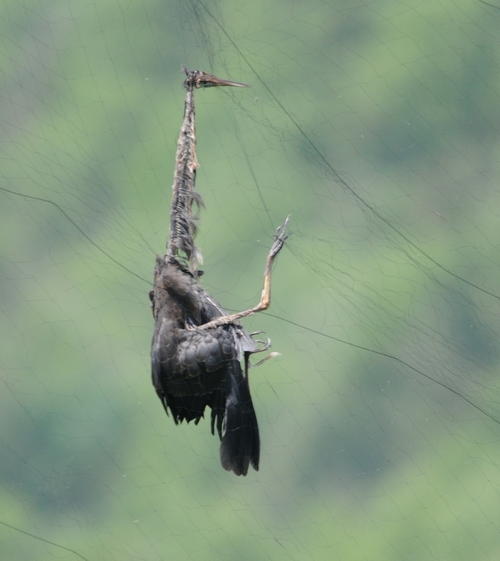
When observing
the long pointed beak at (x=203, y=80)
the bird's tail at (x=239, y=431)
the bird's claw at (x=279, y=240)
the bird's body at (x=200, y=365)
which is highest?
the long pointed beak at (x=203, y=80)

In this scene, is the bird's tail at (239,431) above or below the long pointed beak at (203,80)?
below

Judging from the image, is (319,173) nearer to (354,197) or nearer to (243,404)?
(354,197)

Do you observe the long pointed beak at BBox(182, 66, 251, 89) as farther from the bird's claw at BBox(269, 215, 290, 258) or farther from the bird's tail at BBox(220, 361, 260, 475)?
the bird's tail at BBox(220, 361, 260, 475)

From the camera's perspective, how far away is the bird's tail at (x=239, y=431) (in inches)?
90.1

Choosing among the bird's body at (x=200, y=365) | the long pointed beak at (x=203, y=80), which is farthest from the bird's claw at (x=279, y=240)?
the long pointed beak at (x=203, y=80)

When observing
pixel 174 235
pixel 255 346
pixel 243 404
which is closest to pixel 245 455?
pixel 243 404

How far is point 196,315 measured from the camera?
2.39m

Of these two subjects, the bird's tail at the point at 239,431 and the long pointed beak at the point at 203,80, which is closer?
the bird's tail at the point at 239,431

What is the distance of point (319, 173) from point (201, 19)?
54 centimetres

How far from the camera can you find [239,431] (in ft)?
7.54

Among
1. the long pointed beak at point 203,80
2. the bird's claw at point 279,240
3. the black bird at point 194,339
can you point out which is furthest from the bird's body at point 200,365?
the long pointed beak at point 203,80

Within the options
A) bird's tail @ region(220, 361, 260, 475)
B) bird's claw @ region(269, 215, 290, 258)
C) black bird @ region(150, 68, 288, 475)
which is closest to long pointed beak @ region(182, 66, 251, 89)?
black bird @ region(150, 68, 288, 475)

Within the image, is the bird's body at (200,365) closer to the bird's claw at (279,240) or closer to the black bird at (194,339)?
the black bird at (194,339)

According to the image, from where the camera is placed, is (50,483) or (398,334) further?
(398,334)
